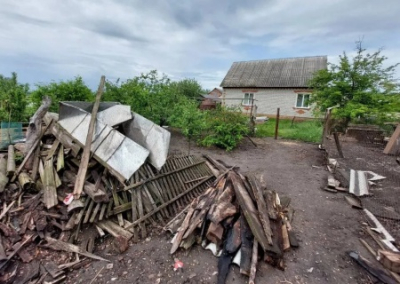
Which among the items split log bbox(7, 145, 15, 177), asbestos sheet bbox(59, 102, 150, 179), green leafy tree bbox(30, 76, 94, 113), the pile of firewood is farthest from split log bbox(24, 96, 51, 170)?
the pile of firewood

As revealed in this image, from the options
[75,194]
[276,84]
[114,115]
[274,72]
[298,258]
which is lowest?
[298,258]

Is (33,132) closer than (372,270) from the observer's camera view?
No

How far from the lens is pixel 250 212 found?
3260mm

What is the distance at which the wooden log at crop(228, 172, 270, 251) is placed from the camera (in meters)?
2.98

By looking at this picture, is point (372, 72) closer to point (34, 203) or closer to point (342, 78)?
point (342, 78)

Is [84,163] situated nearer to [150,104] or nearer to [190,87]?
[150,104]

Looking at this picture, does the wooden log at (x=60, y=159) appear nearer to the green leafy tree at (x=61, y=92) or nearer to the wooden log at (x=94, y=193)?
the wooden log at (x=94, y=193)

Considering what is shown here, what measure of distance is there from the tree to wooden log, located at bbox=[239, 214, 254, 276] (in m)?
10.2

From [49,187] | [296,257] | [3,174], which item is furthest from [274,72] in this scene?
[3,174]

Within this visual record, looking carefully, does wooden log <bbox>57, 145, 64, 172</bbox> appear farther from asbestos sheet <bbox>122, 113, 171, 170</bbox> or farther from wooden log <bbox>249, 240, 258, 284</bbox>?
wooden log <bbox>249, 240, 258, 284</bbox>

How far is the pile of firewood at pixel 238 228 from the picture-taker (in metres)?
2.98

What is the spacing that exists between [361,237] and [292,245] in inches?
52.8

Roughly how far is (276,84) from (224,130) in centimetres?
1177

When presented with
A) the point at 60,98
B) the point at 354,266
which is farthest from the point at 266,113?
the point at 354,266
